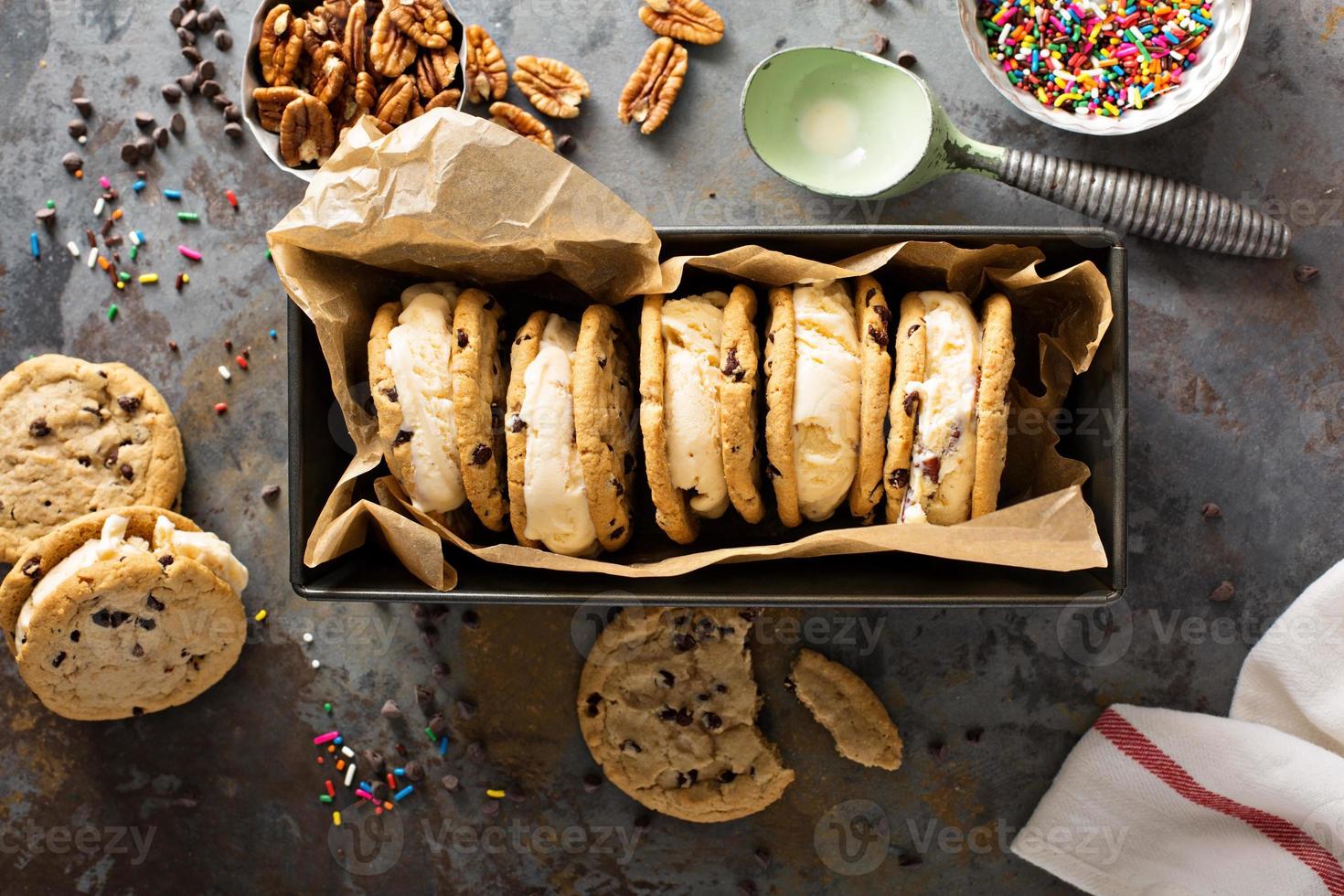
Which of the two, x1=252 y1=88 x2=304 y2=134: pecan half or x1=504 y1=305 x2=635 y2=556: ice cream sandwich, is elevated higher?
x1=252 y1=88 x2=304 y2=134: pecan half

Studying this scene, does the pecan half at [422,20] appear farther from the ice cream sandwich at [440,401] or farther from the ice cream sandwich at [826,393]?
the ice cream sandwich at [826,393]

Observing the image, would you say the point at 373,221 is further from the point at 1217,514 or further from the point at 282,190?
the point at 1217,514

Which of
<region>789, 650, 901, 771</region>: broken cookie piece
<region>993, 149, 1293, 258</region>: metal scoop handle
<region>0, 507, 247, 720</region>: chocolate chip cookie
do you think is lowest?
<region>0, 507, 247, 720</region>: chocolate chip cookie

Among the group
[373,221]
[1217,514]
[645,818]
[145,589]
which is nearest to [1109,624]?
[1217,514]

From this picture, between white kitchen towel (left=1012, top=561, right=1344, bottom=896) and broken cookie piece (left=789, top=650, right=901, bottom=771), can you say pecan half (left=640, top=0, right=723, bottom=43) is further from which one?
white kitchen towel (left=1012, top=561, right=1344, bottom=896)

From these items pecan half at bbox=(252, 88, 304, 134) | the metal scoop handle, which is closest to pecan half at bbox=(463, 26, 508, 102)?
pecan half at bbox=(252, 88, 304, 134)

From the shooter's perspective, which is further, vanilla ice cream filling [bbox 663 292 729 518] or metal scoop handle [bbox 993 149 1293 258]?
metal scoop handle [bbox 993 149 1293 258]
